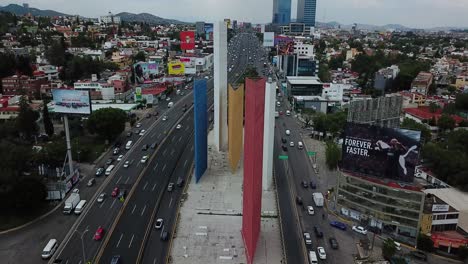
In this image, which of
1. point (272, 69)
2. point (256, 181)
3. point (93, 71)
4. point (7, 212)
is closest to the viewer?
point (256, 181)

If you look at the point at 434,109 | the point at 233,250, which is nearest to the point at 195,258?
the point at 233,250

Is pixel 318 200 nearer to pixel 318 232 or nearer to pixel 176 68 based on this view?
pixel 318 232

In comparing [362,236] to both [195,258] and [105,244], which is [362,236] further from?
[105,244]

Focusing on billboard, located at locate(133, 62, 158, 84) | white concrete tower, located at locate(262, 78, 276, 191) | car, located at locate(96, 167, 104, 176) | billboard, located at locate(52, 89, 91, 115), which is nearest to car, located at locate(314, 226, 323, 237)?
white concrete tower, located at locate(262, 78, 276, 191)

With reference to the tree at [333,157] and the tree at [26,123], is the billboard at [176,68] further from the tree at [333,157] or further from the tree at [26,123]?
the tree at [333,157]

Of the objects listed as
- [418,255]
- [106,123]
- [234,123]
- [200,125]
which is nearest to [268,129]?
[234,123]

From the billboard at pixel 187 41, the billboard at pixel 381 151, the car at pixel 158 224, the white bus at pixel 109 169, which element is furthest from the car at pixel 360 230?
the billboard at pixel 187 41
